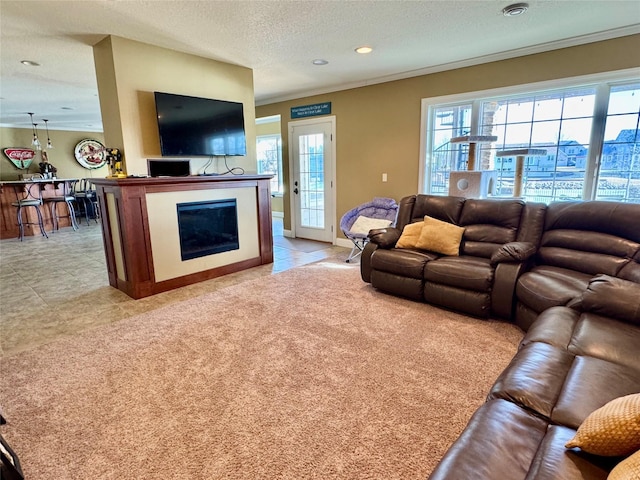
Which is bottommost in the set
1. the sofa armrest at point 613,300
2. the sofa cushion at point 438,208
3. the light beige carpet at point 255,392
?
the light beige carpet at point 255,392

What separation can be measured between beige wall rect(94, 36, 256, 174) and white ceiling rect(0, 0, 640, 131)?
12 centimetres

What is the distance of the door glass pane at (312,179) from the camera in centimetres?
603

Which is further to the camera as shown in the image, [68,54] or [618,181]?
[68,54]

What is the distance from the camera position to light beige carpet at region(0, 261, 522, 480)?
1.59 meters

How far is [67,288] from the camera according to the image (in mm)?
4000

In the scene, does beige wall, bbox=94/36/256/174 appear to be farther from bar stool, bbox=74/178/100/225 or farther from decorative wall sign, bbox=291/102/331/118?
bar stool, bbox=74/178/100/225

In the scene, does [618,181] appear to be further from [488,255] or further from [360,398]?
[360,398]

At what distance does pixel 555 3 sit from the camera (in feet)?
9.02

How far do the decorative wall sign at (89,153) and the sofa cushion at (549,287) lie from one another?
1127 cm

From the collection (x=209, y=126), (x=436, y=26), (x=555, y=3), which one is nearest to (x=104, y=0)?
(x=209, y=126)

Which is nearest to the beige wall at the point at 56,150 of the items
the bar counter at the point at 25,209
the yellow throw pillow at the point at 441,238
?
the bar counter at the point at 25,209

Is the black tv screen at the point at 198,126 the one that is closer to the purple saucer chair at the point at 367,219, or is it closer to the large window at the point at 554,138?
the purple saucer chair at the point at 367,219

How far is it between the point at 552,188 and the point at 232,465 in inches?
165

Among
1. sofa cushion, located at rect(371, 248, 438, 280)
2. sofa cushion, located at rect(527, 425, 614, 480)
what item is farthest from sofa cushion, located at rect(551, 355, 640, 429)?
sofa cushion, located at rect(371, 248, 438, 280)
